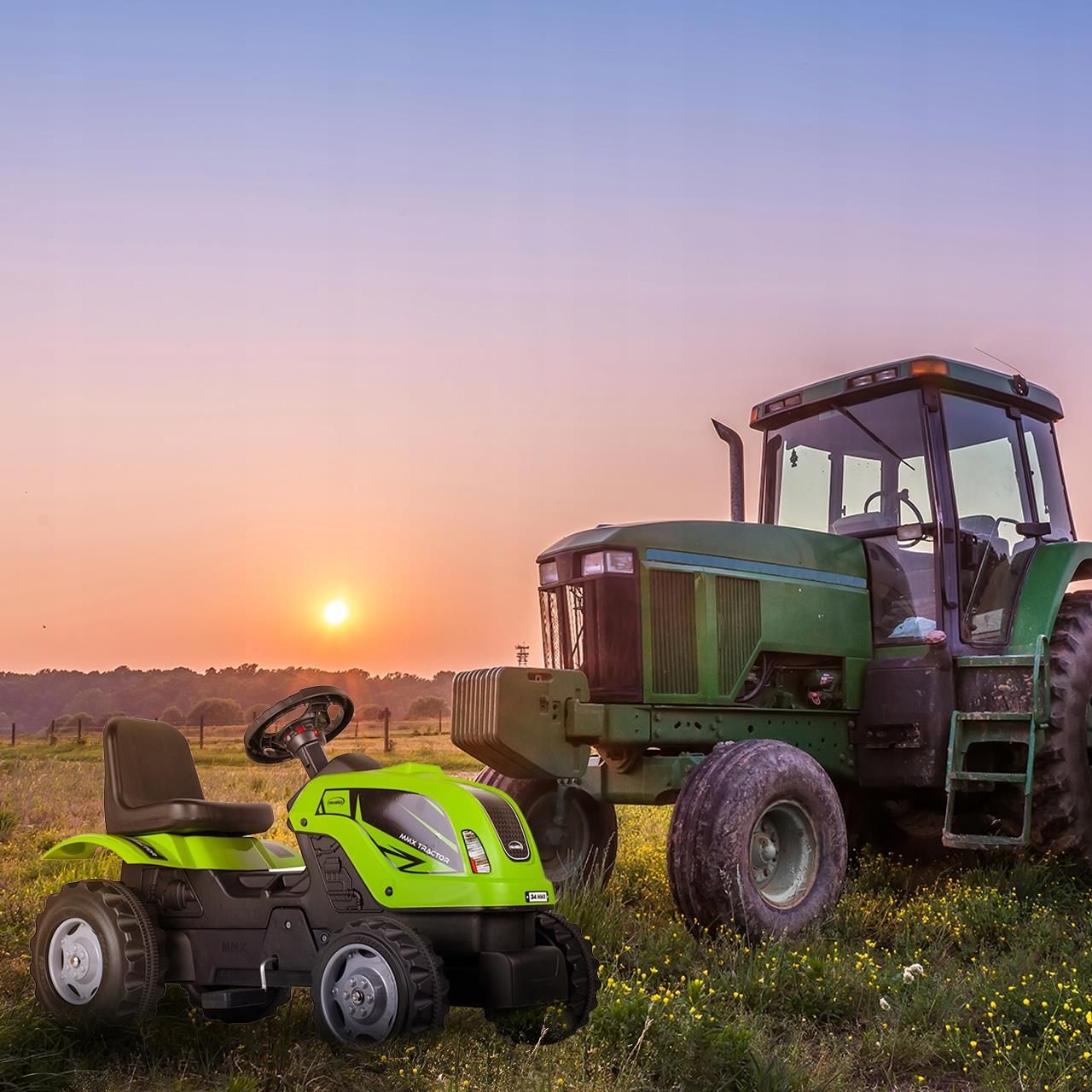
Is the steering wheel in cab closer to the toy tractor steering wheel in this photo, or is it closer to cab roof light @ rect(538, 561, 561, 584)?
cab roof light @ rect(538, 561, 561, 584)

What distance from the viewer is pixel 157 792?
16.6ft

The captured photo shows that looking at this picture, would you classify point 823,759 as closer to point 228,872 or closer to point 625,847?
point 625,847

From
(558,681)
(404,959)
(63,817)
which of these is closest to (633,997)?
(404,959)

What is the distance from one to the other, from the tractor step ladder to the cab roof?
66.4 inches

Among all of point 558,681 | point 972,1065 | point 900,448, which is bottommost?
point 972,1065

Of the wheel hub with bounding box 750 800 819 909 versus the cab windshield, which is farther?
the cab windshield

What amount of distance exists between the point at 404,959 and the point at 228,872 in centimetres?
110

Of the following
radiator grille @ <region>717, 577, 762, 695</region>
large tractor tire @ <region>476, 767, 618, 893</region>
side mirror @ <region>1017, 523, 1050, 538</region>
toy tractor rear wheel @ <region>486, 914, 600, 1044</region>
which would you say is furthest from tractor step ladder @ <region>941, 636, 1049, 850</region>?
toy tractor rear wheel @ <region>486, 914, 600, 1044</region>

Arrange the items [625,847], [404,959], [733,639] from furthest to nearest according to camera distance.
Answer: [625,847]
[733,639]
[404,959]

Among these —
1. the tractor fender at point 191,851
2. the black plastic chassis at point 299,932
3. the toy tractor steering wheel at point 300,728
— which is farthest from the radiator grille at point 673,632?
the black plastic chassis at point 299,932

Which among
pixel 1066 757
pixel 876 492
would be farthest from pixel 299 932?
pixel 876 492

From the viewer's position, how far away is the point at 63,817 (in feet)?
38.7

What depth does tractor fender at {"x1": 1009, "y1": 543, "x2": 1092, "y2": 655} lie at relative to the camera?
7.48 metres

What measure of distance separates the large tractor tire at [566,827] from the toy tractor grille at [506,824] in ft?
8.12
